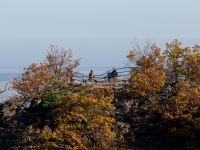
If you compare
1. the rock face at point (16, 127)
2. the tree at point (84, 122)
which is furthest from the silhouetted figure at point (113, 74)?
the rock face at point (16, 127)

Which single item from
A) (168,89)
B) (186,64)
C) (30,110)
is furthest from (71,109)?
(186,64)

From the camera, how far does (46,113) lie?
42500 mm

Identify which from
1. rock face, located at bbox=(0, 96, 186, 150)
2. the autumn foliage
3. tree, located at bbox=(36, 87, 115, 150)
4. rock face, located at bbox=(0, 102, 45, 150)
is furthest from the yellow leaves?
rock face, located at bbox=(0, 102, 45, 150)

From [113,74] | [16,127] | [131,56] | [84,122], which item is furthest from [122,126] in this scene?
[113,74]

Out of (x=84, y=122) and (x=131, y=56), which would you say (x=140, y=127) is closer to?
(x=84, y=122)

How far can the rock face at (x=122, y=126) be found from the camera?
132 ft

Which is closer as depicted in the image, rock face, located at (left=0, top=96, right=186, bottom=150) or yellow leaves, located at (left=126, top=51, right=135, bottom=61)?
rock face, located at (left=0, top=96, right=186, bottom=150)

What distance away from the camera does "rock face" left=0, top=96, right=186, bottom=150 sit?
40156 millimetres

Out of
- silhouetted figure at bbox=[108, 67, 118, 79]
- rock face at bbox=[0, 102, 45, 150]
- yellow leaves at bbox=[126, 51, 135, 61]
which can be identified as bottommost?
rock face at bbox=[0, 102, 45, 150]

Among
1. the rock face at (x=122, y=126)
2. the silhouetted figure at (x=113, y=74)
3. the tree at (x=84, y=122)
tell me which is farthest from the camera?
the silhouetted figure at (x=113, y=74)

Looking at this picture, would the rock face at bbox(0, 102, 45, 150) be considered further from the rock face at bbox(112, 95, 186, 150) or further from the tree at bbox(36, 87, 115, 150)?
the rock face at bbox(112, 95, 186, 150)

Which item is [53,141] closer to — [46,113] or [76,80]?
[46,113]

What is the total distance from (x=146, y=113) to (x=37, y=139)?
869 cm

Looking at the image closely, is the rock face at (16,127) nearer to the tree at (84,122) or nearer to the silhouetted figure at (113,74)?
the tree at (84,122)
